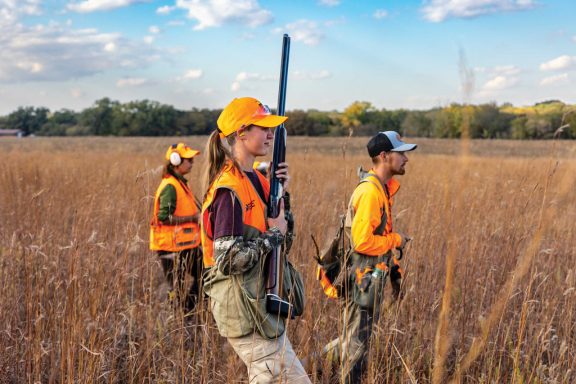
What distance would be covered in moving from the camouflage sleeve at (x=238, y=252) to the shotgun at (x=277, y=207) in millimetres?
63

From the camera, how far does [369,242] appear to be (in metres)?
2.67

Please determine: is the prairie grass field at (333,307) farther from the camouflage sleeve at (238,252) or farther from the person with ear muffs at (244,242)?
the camouflage sleeve at (238,252)

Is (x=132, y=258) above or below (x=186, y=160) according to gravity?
below

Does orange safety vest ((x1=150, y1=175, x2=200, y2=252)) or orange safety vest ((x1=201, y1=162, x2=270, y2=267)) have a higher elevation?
orange safety vest ((x1=201, y1=162, x2=270, y2=267))

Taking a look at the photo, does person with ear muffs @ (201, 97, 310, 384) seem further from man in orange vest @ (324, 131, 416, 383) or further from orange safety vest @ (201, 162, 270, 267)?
man in orange vest @ (324, 131, 416, 383)

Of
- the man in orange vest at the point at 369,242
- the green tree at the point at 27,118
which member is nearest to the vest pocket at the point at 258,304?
the man in orange vest at the point at 369,242

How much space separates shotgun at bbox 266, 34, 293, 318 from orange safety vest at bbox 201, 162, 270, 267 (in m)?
0.06

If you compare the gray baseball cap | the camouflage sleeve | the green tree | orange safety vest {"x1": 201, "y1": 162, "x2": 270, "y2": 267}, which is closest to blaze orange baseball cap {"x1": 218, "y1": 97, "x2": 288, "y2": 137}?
orange safety vest {"x1": 201, "y1": 162, "x2": 270, "y2": 267}

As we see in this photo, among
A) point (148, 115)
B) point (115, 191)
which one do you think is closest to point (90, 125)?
point (148, 115)

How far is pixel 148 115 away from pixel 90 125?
6.80 m

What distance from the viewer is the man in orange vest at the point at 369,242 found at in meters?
2.67

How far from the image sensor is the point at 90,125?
51.8m

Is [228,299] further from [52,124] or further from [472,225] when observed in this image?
[52,124]

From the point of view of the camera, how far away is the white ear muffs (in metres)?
4.35
